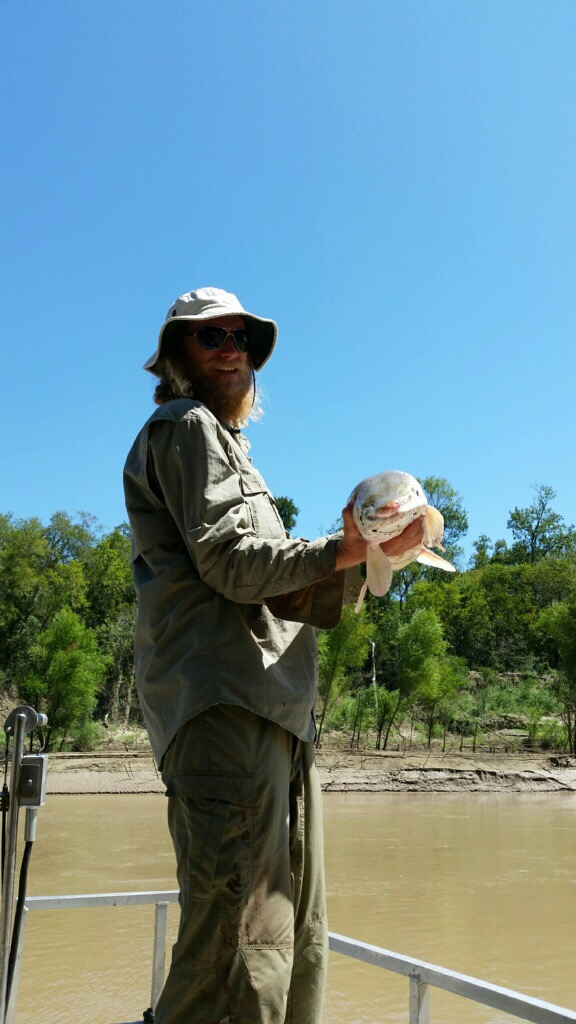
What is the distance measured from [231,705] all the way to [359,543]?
1.12 ft

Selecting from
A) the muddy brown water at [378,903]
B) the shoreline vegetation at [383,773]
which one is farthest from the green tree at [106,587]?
the muddy brown water at [378,903]

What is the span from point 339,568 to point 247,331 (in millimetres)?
658

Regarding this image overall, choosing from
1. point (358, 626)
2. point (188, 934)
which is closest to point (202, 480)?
point (188, 934)

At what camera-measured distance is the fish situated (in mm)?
1431

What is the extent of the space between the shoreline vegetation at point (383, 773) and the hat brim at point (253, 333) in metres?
19.5

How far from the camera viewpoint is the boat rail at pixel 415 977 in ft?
5.41

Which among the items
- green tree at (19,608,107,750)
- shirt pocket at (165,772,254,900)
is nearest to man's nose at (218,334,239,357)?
shirt pocket at (165,772,254,900)

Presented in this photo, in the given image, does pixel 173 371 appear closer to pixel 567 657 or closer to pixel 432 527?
pixel 432 527

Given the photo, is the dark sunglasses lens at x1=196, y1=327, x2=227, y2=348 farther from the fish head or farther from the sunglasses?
the fish head

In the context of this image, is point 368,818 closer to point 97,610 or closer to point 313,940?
point 313,940

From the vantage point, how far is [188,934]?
1.37m

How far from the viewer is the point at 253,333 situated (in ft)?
6.40

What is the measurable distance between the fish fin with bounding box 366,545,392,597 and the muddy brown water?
3.44 m

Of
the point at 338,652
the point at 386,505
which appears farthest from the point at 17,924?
the point at 338,652
